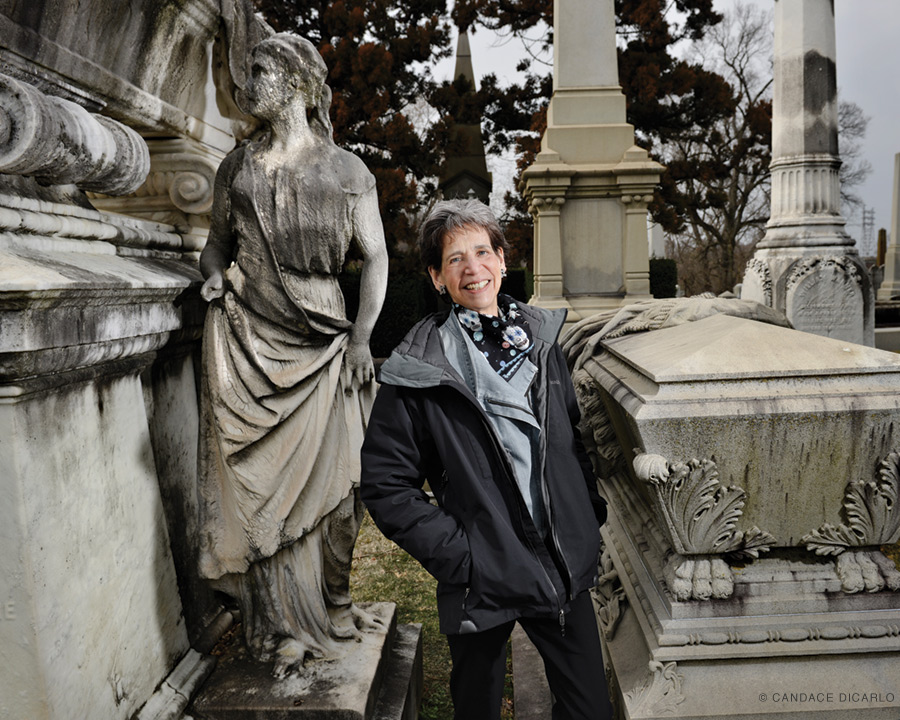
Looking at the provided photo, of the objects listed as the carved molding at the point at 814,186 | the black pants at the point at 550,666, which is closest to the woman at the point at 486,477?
the black pants at the point at 550,666

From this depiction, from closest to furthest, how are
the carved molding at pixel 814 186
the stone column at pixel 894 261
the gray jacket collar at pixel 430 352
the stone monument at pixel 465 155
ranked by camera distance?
the gray jacket collar at pixel 430 352, the carved molding at pixel 814 186, the stone monument at pixel 465 155, the stone column at pixel 894 261

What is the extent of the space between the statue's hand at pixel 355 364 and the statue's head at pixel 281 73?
85 centimetres

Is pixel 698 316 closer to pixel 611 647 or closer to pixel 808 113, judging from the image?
pixel 611 647

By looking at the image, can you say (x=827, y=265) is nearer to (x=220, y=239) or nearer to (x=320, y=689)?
(x=220, y=239)

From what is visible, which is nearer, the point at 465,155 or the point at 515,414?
the point at 515,414

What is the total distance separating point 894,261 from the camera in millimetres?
18141

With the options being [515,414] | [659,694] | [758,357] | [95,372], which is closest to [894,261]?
[758,357]

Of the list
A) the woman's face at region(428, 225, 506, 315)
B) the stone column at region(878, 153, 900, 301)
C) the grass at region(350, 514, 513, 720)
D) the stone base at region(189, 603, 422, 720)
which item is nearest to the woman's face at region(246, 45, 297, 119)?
the woman's face at region(428, 225, 506, 315)

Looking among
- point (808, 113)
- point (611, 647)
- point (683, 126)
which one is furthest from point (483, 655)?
point (683, 126)

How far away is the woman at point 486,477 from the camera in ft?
5.89

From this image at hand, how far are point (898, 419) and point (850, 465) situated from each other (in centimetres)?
21

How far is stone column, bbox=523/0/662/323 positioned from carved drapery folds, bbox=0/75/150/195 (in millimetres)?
5568

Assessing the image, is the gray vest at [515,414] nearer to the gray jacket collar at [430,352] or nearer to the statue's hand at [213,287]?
the gray jacket collar at [430,352]

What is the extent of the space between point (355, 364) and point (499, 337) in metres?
0.72
